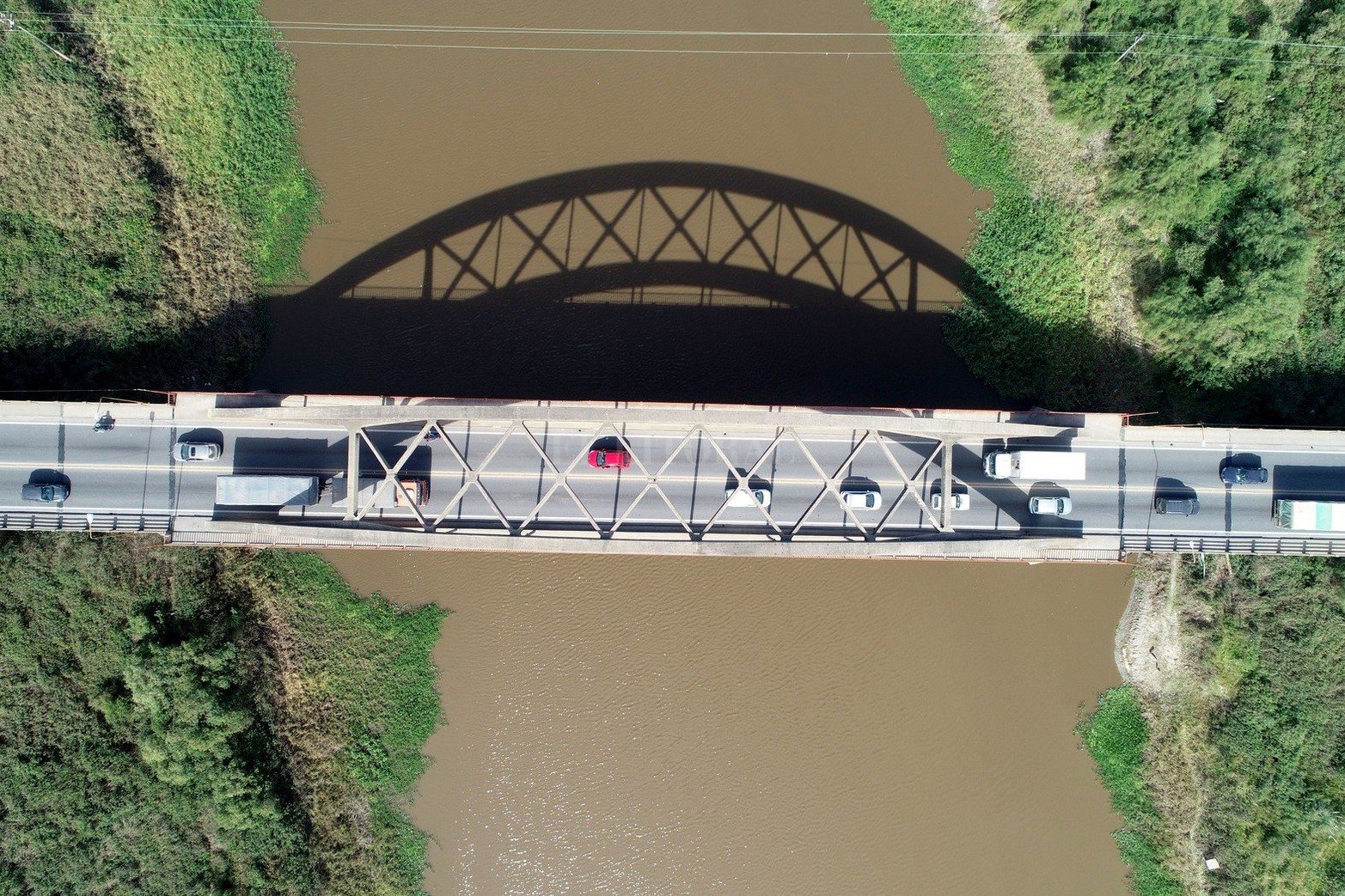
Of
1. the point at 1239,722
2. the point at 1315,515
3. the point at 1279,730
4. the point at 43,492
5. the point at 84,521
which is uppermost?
the point at 43,492

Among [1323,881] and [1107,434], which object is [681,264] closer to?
[1107,434]

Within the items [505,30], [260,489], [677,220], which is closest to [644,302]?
[677,220]

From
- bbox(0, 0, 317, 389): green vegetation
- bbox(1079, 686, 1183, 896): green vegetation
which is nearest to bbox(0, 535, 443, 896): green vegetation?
bbox(0, 0, 317, 389): green vegetation

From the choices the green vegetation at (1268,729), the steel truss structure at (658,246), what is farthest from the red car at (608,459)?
the green vegetation at (1268,729)

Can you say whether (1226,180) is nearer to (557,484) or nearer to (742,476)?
(742,476)

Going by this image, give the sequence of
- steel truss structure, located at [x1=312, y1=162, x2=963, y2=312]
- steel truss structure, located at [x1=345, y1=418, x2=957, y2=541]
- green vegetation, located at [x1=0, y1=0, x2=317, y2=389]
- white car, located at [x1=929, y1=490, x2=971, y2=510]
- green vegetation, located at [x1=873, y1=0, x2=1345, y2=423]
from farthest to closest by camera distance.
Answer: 1. steel truss structure, located at [x1=312, y1=162, x2=963, y2=312]
2. green vegetation, located at [x1=0, y1=0, x2=317, y2=389]
3. green vegetation, located at [x1=873, y1=0, x2=1345, y2=423]
4. white car, located at [x1=929, y1=490, x2=971, y2=510]
5. steel truss structure, located at [x1=345, y1=418, x2=957, y2=541]

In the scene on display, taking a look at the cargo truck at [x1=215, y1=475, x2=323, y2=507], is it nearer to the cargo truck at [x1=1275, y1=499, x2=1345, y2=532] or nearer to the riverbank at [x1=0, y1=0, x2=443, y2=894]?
the riverbank at [x1=0, y1=0, x2=443, y2=894]

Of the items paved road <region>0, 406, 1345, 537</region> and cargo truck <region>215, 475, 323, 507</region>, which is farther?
paved road <region>0, 406, 1345, 537</region>
